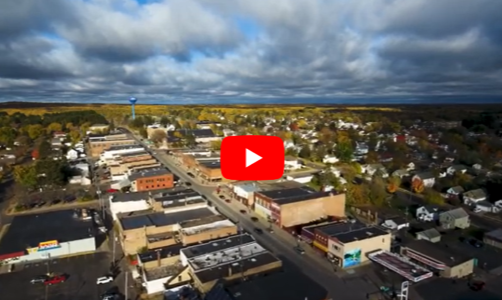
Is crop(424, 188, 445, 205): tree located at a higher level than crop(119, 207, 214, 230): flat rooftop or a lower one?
lower

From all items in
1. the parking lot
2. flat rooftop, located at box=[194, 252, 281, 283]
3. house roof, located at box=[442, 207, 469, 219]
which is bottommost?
the parking lot

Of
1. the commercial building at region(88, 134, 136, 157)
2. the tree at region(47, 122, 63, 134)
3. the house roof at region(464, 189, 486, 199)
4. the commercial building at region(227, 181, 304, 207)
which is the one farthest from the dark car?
the tree at region(47, 122, 63, 134)

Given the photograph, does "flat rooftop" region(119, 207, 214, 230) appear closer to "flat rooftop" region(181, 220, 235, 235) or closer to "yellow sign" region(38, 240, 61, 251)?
"flat rooftop" region(181, 220, 235, 235)

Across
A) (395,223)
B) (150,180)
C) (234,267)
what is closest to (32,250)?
(234,267)

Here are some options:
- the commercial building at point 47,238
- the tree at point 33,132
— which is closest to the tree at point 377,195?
the commercial building at point 47,238

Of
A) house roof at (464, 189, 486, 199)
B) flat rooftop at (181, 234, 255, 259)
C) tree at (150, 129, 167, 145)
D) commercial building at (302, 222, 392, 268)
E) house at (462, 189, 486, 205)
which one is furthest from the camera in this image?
tree at (150, 129, 167, 145)

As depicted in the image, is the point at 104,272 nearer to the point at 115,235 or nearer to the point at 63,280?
the point at 63,280

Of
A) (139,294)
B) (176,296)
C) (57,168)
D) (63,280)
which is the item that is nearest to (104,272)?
(63,280)

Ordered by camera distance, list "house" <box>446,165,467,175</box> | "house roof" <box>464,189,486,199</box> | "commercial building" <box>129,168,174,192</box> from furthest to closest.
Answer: "house" <box>446,165,467,175</box>
"commercial building" <box>129,168,174,192</box>
"house roof" <box>464,189,486,199</box>
